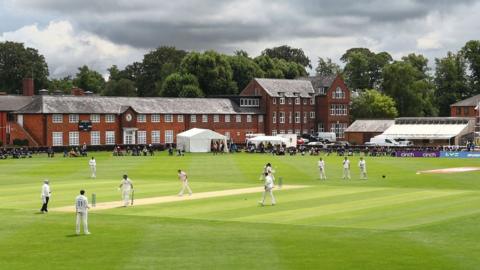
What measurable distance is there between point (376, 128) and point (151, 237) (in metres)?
96.7

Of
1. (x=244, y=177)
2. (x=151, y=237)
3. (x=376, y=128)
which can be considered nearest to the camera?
(x=151, y=237)

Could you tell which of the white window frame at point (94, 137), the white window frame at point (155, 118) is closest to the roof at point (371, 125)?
the white window frame at point (155, 118)

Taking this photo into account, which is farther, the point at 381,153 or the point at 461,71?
the point at 461,71

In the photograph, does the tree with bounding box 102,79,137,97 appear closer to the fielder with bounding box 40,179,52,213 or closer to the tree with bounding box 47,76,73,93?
the tree with bounding box 47,76,73,93

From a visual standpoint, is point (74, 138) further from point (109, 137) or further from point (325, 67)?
point (325, 67)

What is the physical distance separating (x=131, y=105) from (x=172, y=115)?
678 centimetres

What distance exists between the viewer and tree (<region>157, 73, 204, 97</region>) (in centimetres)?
13350

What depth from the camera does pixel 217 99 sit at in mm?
124812

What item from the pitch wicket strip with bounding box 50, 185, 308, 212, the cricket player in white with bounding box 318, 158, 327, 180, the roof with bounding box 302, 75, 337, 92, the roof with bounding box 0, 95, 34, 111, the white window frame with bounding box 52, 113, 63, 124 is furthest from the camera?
the roof with bounding box 302, 75, 337, 92

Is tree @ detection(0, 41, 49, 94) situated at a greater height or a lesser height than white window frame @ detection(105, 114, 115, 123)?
greater

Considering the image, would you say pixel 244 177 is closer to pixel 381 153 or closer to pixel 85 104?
pixel 381 153

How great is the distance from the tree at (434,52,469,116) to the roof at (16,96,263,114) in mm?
39902

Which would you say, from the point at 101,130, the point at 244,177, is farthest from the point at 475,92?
Result: the point at 244,177

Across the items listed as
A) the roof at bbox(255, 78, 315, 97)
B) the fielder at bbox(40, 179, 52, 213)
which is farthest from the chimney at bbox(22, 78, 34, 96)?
the fielder at bbox(40, 179, 52, 213)
